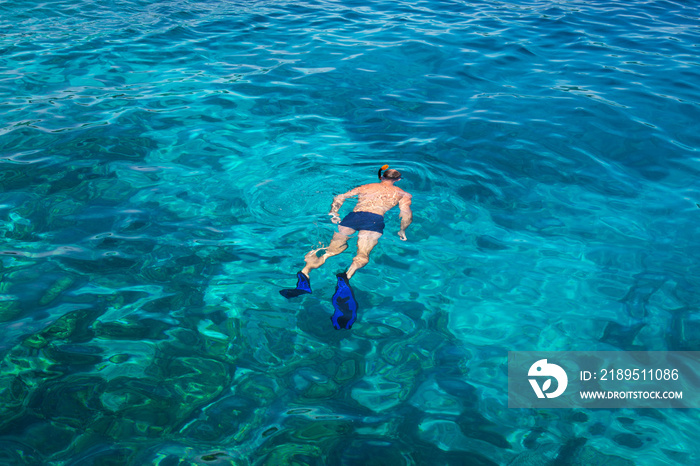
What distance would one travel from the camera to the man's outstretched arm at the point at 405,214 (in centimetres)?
695

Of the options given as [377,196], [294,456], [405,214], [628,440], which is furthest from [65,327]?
[628,440]

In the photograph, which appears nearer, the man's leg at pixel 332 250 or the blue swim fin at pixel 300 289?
the blue swim fin at pixel 300 289

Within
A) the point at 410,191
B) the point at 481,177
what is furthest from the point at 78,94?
the point at 481,177

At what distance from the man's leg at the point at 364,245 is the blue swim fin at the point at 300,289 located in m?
0.71

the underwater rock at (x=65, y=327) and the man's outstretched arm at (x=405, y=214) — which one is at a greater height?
the man's outstretched arm at (x=405, y=214)

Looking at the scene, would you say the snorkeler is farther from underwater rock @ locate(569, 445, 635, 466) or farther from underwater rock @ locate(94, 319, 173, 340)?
underwater rock @ locate(569, 445, 635, 466)

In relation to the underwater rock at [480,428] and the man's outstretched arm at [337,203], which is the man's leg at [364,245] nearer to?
the man's outstretched arm at [337,203]

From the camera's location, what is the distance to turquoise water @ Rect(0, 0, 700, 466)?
15.2 feet

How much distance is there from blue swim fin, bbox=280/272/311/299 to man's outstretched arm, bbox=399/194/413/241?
5.46ft

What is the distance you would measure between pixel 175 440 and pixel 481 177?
6.01 meters

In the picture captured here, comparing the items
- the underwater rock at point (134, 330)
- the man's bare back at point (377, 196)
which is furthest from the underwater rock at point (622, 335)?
the underwater rock at point (134, 330)

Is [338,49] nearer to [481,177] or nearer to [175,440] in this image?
[481,177]

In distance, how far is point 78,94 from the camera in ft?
33.6
